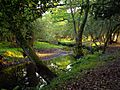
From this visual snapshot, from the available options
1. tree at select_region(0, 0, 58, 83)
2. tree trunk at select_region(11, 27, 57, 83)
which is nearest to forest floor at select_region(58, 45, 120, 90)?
tree trunk at select_region(11, 27, 57, 83)

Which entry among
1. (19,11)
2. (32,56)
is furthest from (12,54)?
(19,11)

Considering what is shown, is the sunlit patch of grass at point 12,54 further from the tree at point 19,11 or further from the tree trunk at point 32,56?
the tree at point 19,11

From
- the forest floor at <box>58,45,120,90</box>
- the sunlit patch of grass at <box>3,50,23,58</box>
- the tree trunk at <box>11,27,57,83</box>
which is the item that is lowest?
the sunlit patch of grass at <box>3,50,23,58</box>

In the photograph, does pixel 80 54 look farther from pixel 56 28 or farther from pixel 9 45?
pixel 56 28

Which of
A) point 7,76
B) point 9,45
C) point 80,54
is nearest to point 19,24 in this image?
point 7,76

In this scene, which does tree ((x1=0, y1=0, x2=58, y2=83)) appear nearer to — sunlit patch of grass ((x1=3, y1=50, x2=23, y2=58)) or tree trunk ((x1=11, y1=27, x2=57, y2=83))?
tree trunk ((x1=11, y1=27, x2=57, y2=83))

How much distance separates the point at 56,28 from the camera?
304 feet

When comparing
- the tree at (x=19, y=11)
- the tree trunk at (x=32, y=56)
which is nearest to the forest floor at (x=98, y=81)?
the tree trunk at (x=32, y=56)

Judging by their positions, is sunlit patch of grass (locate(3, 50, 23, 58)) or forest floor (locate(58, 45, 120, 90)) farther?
sunlit patch of grass (locate(3, 50, 23, 58))

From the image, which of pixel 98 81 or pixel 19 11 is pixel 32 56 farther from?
pixel 98 81

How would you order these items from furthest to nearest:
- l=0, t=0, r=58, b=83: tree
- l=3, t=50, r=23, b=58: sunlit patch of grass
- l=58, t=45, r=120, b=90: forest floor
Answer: l=3, t=50, r=23, b=58: sunlit patch of grass, l=58, t=45, r=120, b=90: forest floor, l=0, t=0, r=58, b=83: tree

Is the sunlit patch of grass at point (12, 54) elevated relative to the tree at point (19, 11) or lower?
lower

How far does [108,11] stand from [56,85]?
6.79 m

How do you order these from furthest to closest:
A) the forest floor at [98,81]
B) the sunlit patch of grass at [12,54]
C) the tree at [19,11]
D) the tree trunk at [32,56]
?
the sunlit patch of grass at [12,54] → the forest floor at [98,81] → the tree trunk at [32,56] → the tree at [19,11]
